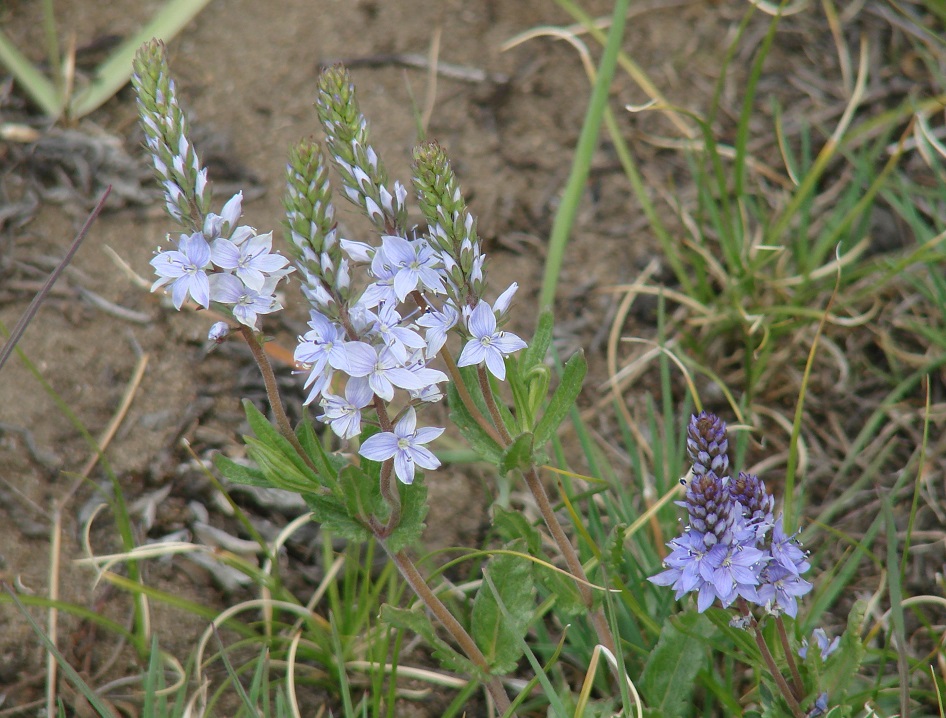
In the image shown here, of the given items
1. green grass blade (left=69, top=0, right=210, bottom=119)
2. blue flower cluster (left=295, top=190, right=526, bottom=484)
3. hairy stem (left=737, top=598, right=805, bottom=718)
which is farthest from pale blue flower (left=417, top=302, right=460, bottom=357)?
green grass blade (left=69, top=0, right=210, bottom=119)

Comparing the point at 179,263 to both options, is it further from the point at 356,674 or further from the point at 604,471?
the point at 604,471

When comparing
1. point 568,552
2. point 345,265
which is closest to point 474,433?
point 568,552

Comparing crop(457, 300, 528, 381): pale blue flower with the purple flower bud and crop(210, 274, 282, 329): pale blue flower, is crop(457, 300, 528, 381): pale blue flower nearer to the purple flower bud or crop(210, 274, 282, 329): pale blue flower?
crop(210, 274, 282, 329): pale blue flower

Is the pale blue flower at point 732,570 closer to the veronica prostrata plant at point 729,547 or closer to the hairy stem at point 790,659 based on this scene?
the veronica prostrata plant at point 729,547

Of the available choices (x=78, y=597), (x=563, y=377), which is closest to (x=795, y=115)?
(x=563, y=377)

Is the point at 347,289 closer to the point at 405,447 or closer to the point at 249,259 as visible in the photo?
the point at 249,259

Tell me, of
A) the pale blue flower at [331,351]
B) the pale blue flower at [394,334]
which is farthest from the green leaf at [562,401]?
the pale blue flower at [331,351]
